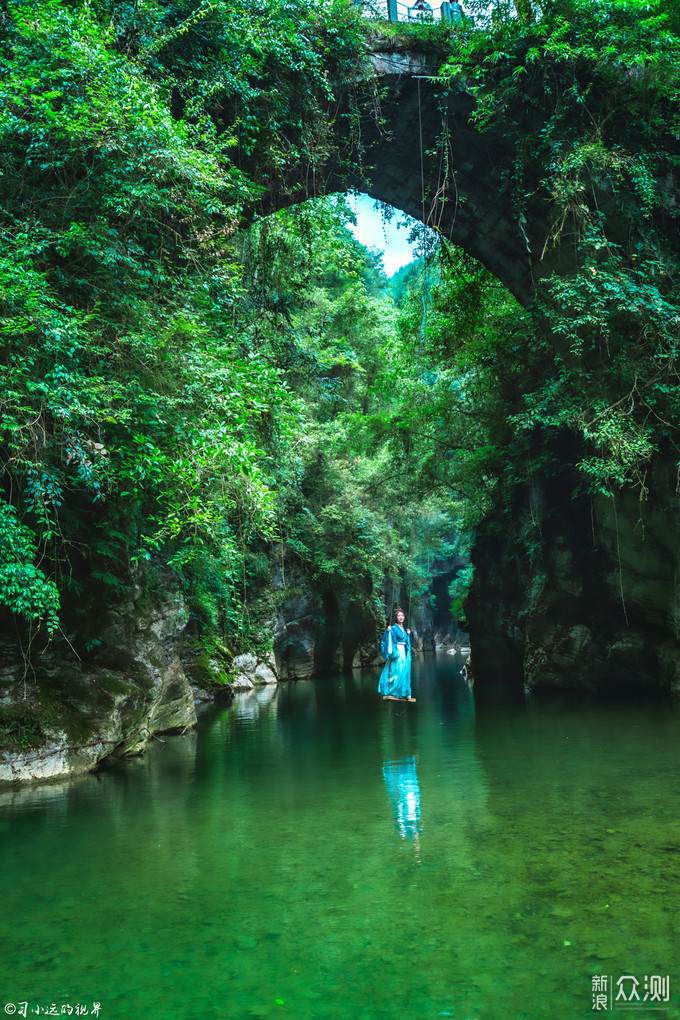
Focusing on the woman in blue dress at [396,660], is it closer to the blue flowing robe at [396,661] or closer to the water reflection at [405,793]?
the blue flowing robe at [396,661]

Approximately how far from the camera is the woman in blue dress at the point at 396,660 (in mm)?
11680

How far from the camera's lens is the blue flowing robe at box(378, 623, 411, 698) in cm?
1168

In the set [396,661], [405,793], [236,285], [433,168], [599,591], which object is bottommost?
[405,793]

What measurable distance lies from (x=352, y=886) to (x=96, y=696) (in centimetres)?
545

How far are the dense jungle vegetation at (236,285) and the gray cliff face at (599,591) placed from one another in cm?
87

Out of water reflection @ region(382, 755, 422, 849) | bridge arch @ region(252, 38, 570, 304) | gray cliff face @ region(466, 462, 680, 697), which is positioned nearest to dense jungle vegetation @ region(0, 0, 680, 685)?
bridge arch @ region(252, 38, 570, 304)

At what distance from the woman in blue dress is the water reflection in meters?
3.47

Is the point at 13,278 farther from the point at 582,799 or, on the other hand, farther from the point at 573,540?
the point at 573,540

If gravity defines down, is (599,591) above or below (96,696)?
above

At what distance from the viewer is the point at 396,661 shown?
12094 millimetres

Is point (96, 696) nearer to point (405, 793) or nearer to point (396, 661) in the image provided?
point (405, 793)

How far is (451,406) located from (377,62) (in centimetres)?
801

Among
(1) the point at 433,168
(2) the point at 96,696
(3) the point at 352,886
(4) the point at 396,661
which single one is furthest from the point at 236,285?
(3) the point at 352,886

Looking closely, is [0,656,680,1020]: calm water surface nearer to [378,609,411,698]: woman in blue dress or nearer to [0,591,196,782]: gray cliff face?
[0,591,196,782]: gray cliff face
